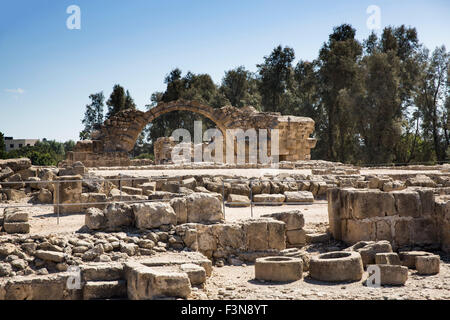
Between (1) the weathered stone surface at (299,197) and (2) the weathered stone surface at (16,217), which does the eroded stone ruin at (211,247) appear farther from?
(1) the weathered stone surface at (299,197)

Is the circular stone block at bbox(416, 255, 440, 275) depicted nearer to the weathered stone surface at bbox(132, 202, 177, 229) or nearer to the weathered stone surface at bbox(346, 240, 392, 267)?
the weathered stone surface at bbox(346, 240, 392, 267)

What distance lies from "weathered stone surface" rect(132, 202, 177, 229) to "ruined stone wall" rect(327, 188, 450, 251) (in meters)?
3.54

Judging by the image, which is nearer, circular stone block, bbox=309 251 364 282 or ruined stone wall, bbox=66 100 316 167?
circular stone block, bbox=309 251 364 282

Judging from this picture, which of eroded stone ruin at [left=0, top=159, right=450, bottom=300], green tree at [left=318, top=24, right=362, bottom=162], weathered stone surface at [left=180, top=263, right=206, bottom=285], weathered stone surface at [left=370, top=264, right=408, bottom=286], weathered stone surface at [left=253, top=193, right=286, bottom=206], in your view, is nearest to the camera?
eroded stone ruin at [left=0, top=159, right=450, bottom=300]

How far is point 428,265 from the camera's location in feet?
25.2

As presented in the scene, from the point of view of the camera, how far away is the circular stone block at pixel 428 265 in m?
7.67

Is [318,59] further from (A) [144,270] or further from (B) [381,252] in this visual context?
(A) [144,270]

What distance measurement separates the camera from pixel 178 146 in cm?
2711

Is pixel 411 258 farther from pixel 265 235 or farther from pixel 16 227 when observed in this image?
pixel 16 227

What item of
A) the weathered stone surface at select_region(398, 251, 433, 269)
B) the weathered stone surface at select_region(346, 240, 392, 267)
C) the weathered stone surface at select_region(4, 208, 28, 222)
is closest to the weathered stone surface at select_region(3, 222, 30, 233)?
the weathered stone surface at select_region(4, 208, 28, 222)

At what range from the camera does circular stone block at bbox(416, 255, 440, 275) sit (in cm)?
767
